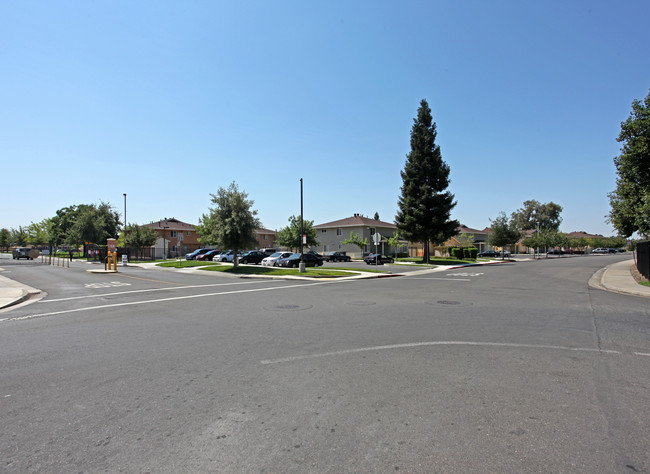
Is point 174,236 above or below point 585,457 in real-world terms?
above

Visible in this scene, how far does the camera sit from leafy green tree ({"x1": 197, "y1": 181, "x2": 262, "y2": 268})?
32.1 meters

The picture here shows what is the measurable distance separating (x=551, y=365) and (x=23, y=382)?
24.7 ft

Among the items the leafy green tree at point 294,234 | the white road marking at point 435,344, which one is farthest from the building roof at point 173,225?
the white road marking at point 435,344

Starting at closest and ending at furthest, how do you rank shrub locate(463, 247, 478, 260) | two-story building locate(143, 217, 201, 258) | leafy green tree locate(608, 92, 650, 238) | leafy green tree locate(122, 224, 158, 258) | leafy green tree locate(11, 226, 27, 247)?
leafy green tree locate(608, 92, 650, 238), leafy green tree locate(122, 224, 158, 258), shrub locate(463, 247, 478, 260), two-story building locate(143, 217, 201, 258), leafy green tree locate(11, 226, 27, 247)

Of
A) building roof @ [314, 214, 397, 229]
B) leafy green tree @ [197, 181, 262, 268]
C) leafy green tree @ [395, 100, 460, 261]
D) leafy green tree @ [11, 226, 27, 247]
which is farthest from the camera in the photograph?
leafy green tree @ [11, 226, 27, 247]

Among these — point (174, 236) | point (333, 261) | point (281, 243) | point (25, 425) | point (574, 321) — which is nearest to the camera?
point (25, 425)

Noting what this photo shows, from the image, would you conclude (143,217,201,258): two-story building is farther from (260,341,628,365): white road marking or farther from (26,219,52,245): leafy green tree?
(260,341,628,365): white road marking

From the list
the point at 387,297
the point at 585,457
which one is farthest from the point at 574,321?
the point at 585,457

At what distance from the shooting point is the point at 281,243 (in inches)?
2388

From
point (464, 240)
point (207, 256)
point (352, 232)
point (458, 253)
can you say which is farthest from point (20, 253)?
point (464, 240)

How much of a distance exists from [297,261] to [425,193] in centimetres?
2131

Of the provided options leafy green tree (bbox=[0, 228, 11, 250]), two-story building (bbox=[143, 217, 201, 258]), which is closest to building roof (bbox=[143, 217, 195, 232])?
two-story building (bbox=[143, 217, 201, 258])

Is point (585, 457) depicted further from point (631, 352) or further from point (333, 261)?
point (333, 261)

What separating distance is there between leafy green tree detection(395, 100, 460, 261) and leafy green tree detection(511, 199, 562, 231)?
72090 mm
